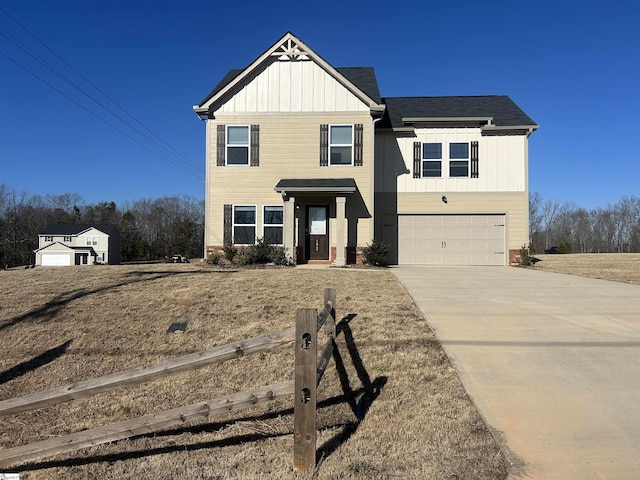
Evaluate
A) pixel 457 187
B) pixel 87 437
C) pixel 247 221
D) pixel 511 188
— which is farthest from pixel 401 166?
pixel 87 437

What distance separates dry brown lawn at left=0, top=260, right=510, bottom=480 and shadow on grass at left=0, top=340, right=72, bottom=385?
0.06 ft

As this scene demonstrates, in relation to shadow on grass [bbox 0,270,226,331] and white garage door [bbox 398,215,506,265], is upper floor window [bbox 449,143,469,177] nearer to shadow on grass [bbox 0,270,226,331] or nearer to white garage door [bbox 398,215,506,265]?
white garage door [bbox 398,215,506,265]

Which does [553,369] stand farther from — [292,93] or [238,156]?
[292,93]

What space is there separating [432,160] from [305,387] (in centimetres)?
1635

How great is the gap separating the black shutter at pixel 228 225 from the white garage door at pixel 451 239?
704cm

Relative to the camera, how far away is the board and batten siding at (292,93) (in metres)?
16.7

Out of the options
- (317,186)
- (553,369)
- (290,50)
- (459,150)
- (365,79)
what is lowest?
(553,369)

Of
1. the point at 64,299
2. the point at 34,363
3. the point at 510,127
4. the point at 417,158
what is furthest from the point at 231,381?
the point at 510,127

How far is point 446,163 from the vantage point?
18.3m

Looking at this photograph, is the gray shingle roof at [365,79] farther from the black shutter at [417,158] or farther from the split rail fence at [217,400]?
the split rail fence at [217,400]

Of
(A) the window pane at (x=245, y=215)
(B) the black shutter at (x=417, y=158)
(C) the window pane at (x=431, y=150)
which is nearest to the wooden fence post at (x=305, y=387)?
(A) the window pane at (x=245, y=215)

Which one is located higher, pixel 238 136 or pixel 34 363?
pixel 238 136

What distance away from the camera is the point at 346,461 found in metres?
3.59

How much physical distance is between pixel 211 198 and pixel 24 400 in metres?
13.4
